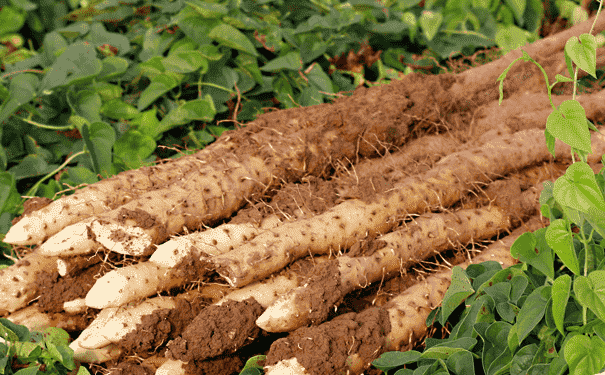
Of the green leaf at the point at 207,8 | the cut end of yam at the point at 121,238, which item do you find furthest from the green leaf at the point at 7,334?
the green leaf at the point at 207,8

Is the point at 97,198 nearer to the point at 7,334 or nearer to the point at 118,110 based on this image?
the point at 7,334

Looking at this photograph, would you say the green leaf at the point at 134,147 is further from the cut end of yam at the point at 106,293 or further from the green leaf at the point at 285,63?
the cut end of yam at the point at 106,293

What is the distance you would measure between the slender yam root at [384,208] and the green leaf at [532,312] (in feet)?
1.96

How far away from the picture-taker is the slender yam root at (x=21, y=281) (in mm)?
1426

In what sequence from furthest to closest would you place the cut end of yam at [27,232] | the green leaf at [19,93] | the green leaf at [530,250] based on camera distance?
the green leaf at [19,93] < the cut end of yam at [27,232] < the green leaf at [530,250]

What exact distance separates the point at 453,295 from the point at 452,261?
0.44 m

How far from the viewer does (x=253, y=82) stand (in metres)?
2.28

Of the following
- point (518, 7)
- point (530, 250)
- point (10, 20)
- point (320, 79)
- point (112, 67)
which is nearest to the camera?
point (530, 250)

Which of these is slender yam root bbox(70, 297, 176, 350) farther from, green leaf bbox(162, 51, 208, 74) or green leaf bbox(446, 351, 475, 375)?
green leaf bbox(162, 51, 208, 74)

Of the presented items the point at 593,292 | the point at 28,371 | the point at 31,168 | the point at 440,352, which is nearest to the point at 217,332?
the point at 28,371

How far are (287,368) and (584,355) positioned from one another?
70 centimetres

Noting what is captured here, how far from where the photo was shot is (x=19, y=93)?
6.49ft

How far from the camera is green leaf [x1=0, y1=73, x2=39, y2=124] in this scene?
1932 mm

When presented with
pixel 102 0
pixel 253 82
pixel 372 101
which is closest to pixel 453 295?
pixel 372 101
